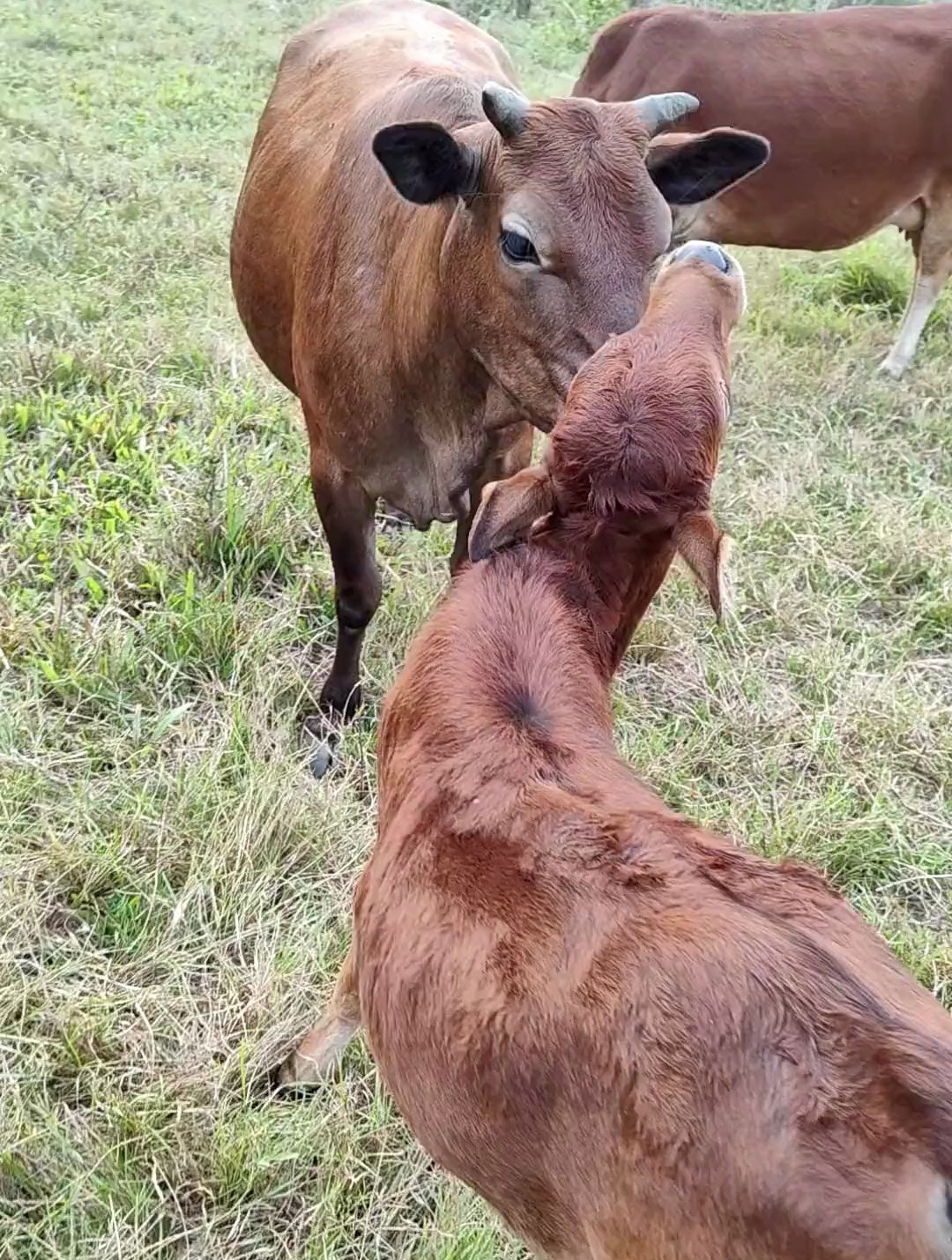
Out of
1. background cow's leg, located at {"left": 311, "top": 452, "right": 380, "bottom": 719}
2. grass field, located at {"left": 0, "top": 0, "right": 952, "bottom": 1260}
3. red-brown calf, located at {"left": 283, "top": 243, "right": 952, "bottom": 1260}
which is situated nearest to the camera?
red-brown calf, located at {"left": 283, "top": 243, "right": 952, "bottom": 1260}

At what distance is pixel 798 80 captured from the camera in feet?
20.2

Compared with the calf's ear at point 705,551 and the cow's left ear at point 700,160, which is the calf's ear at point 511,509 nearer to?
the calf's ear at point 705,551

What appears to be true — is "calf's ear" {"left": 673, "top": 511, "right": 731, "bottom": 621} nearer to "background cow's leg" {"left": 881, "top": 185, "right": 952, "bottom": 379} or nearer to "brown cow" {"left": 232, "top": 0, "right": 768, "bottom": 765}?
"brown cow" {"left": 232, "top": 0, "right": 768, "bottom": 765}

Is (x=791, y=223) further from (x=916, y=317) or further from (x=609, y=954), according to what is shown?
(x=609, y=954)

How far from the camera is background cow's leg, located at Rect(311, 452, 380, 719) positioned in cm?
347

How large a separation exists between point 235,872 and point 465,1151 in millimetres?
1445

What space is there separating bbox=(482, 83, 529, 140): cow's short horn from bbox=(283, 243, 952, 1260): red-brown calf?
76 cm

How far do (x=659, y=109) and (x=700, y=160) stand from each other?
203mm

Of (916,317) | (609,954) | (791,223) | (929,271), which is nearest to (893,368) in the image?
(916,317)

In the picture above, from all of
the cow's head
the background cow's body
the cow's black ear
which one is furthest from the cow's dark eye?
the background cow's body

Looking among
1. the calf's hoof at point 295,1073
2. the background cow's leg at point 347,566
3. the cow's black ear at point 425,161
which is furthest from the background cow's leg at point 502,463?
the calf's hoof at point 295,1073

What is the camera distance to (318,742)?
3482 millimetres

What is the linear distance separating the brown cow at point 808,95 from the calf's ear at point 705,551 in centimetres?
456

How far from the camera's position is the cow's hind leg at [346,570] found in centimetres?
347
